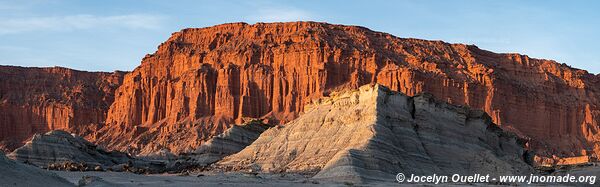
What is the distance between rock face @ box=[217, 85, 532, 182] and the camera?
6006 centimetres

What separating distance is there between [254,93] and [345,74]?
16.0 m

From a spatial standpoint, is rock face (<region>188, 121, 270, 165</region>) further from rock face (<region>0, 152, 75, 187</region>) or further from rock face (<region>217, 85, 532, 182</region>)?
rock face (<region>0, 152, 75, 187</region>)

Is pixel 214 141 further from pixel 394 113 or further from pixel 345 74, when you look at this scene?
pixel 345 74

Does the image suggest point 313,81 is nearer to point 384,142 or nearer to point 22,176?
A: point 384,142

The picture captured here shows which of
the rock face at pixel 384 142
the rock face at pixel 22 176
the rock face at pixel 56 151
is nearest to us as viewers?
the rock face at pixel 22 176

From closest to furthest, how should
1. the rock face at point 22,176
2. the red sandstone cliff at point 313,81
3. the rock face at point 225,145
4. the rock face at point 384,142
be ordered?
the rock face at point 22,176 < the rock face at point 384,142 < the rock face at point 225,145 < the red sandstone cliff at point 313,81

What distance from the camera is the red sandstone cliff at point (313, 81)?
160625 mm

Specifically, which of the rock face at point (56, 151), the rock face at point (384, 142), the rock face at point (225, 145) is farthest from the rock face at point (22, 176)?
the rock face at point (225, 145)

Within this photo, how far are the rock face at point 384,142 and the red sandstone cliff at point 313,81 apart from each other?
76555 millimetres

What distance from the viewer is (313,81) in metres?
164

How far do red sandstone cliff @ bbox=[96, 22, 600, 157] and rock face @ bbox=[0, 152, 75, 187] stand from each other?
362 ft

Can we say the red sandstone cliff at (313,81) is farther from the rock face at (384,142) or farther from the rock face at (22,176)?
the rock face at (22,176)

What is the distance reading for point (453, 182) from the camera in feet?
192

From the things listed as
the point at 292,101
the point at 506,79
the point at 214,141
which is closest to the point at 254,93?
the point at 292,101
